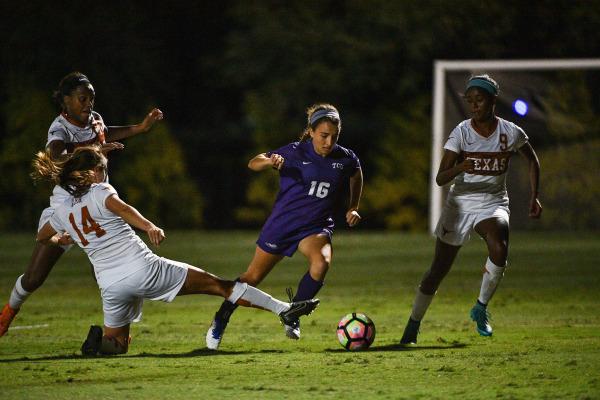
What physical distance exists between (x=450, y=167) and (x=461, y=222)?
459 mm

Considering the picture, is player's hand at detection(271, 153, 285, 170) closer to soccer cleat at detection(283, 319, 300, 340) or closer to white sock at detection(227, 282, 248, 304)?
white sock at detection(227, 282, 248, 304)

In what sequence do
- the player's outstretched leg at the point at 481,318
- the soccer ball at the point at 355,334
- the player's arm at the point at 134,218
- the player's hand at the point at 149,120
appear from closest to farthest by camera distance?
the player's arm at the point at 134,218 → the soccer ball at the point at 355,334 → the player's outstretched leg at the point at 481,318 → the player's hand at the point at 149,120

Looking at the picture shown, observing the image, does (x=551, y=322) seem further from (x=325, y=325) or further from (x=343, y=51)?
(x=343, y=51)

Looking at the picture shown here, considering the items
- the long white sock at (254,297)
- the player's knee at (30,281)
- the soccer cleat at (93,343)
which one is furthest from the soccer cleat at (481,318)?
the player's knee at (30,281)

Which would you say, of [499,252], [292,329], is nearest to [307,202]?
[292,329]

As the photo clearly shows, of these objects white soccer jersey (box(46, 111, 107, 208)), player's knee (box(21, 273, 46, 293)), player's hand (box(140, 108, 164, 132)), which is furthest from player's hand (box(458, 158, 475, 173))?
player's knee (box(21, 273, 46, 293))

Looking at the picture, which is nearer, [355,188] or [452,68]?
[355,188]

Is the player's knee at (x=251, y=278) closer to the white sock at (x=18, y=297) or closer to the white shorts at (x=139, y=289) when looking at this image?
the white shorts at (x=139, y=289)

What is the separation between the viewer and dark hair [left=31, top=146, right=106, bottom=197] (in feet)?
25.9

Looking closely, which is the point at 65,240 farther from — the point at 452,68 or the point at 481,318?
the point at 452,68

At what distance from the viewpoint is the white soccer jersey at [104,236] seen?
7.86 meters

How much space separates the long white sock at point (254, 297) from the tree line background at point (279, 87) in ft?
52.2

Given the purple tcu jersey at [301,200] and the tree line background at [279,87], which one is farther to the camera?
the tree line background at [279,87]

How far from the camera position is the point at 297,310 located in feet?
27.7
